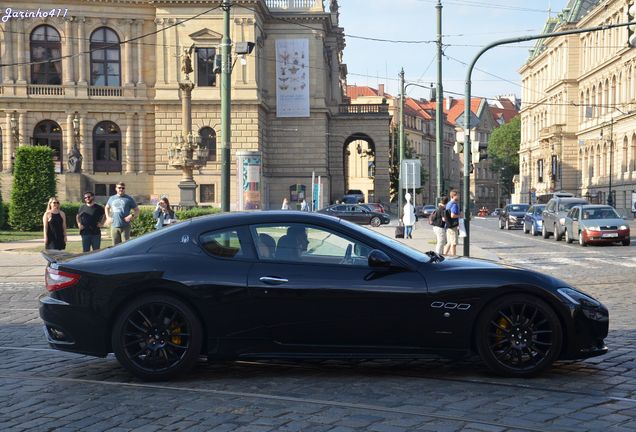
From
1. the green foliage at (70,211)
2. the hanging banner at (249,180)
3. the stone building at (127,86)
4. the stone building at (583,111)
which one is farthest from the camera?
the stone building at (583,111)

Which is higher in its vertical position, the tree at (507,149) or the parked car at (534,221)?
the tree at (507,149)

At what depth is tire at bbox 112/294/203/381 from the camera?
729cm

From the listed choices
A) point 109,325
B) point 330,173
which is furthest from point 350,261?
point 330,173

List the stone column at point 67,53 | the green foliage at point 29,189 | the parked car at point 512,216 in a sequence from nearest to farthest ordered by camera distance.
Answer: the green foliage at point 29,189 < the parked car at point 512,216 < the stone column at point 67,53

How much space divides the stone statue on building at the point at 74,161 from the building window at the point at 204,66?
1113cm

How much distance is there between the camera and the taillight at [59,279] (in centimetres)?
739

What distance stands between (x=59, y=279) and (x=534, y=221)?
35.6 meters

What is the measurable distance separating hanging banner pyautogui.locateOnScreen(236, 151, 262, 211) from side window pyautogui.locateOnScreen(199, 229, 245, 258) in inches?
899

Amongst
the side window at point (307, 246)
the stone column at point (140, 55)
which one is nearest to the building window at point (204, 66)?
the stone column at point (140, 55)

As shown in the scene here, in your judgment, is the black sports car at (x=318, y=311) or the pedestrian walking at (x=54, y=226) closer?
the black sports car at (x=318, y=311)

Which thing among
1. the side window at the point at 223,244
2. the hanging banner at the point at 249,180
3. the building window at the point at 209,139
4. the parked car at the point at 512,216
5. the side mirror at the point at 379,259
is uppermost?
the building window at the point at 209,139

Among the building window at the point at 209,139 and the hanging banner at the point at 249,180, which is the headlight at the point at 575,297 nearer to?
the hanging banner at the point at 249,180

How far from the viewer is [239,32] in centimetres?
6619

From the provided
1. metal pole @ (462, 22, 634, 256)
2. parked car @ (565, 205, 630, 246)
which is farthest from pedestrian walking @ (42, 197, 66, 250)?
parked car @ (565, 205, 630, 246)
